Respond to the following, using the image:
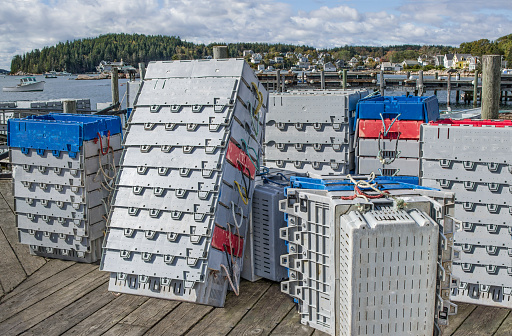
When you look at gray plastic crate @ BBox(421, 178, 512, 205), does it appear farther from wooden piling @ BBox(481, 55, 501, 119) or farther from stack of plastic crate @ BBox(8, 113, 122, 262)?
stack of plastic crate @ BBox(8, 113, 122, 262)

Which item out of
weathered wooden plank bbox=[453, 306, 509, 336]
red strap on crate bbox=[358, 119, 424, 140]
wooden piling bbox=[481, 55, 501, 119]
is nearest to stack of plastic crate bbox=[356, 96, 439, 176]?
red strap on crate bbox=[358, 119, 424, 140]

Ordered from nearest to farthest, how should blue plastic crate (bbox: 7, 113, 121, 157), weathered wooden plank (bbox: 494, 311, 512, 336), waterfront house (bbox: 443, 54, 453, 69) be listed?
weathered wooden plank (bbox: 494, 311, 512, 336) → blue plastic crate (bbox: 7, 113, 121, 157) → waterfront house (bbox: 443, 54, 453, 69)

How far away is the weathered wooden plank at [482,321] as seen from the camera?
5.37m

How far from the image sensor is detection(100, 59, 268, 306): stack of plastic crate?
19.2 ft

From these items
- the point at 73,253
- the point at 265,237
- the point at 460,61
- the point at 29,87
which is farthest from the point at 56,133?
the point at 460,61

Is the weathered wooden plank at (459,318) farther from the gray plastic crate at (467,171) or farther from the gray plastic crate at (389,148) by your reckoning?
the gray plastic crate at (389,148)

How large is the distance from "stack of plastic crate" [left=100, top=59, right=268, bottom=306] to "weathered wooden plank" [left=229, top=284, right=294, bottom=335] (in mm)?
405

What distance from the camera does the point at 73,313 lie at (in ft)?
19.4

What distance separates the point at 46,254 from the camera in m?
7.86

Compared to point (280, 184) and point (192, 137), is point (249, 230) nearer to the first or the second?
point (280, 184)

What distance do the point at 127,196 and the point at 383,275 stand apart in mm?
3267

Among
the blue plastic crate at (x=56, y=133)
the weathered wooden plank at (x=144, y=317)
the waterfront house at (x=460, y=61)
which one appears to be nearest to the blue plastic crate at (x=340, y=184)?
the weathered wooden plank at (x=144, y=317)

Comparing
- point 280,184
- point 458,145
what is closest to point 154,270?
point 280,184

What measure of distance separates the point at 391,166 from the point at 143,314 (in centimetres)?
434
